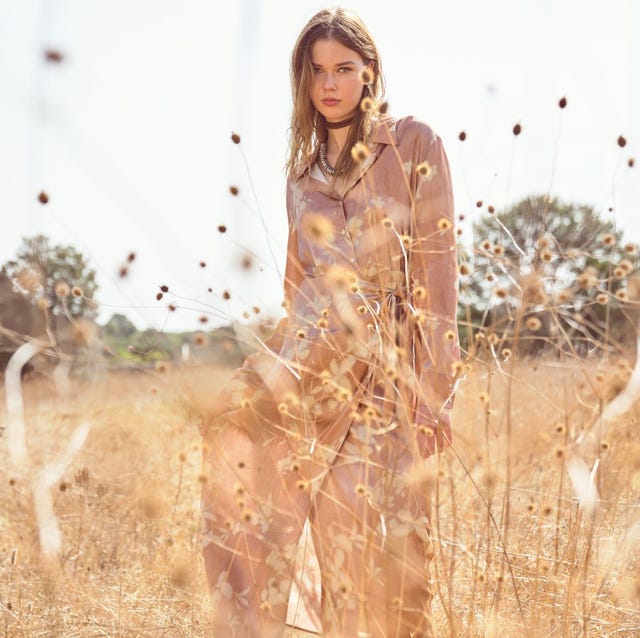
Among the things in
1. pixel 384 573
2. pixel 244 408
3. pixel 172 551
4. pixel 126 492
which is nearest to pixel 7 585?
pixel 172 551

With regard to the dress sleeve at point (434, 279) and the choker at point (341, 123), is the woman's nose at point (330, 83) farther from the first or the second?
the dress sleeve at point (434, 279)

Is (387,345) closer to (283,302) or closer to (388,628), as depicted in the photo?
(283,302)

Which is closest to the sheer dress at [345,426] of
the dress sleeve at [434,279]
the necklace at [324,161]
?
the dress sleeve at [434,279]

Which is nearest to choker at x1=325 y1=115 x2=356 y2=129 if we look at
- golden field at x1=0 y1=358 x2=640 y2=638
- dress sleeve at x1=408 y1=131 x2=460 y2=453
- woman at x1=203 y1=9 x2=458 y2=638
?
woman at x1=203 y1=9 x2=458 y2=638

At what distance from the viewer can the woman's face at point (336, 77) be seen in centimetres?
215

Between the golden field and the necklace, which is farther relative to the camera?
the necklace

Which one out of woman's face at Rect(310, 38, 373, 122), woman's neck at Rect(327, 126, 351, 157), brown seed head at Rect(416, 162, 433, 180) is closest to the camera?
brown seed head at Rect(416, 162, 433, 180)

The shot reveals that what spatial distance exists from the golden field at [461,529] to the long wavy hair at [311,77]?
27.5 inches

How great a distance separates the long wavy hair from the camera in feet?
7.07

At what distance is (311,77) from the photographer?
222cm

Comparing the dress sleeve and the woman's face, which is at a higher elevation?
the woman's face

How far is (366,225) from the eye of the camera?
6.95ft

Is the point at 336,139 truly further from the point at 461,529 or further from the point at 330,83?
the point at 461,529

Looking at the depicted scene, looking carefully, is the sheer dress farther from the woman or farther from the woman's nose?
the woman's nose
